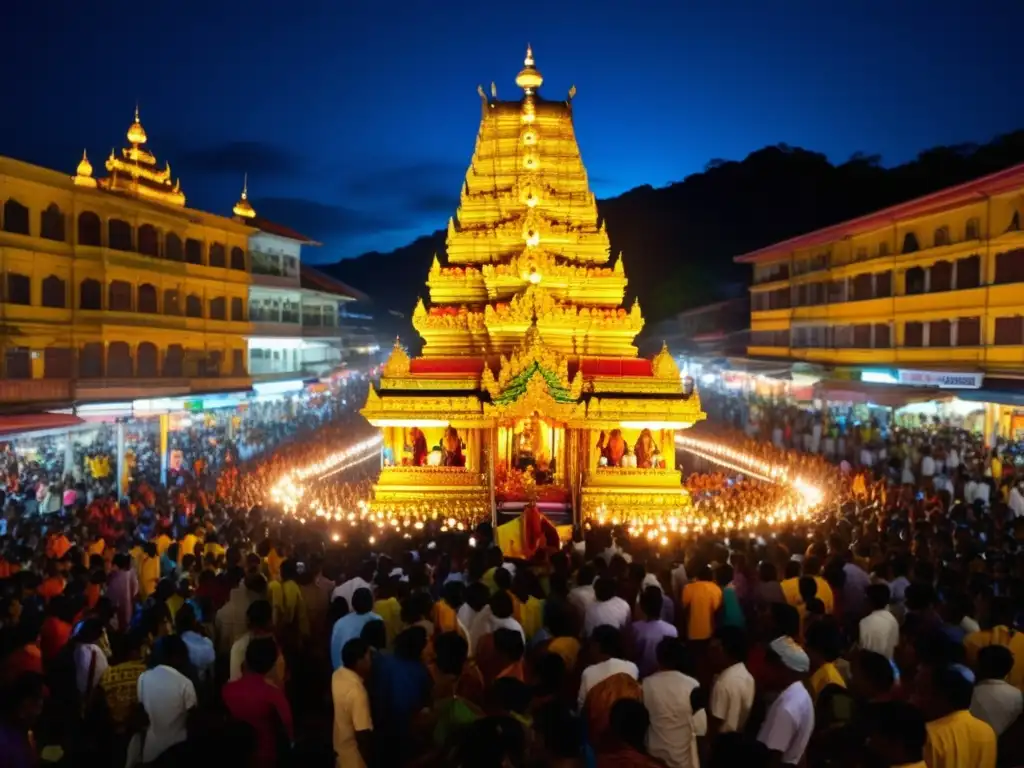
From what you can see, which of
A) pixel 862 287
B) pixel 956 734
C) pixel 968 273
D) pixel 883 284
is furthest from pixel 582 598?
pixel 862 287

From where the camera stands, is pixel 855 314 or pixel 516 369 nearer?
pixel 516 369

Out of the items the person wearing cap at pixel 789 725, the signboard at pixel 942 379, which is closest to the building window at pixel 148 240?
the signboard at pixel 942 379

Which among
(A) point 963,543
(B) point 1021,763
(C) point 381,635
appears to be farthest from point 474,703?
(A) point 963,543

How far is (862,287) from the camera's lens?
35094mm

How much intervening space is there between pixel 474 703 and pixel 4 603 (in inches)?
208

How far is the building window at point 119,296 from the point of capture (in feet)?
91.6

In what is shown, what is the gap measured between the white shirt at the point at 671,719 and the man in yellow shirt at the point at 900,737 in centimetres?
138

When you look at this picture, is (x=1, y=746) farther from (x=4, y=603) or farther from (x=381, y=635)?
(x=4, y=603)

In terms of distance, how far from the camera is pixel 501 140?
76.9ft

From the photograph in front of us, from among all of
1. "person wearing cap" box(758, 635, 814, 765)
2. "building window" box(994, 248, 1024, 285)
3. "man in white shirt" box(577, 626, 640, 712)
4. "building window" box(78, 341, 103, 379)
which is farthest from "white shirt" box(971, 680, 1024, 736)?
"building window" box(78, 341, 103, 379)

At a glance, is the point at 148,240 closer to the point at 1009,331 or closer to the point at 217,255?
the point at 217,255

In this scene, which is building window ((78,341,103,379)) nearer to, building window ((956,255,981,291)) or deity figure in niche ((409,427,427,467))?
deity figure in niche ((409,427,427,467))

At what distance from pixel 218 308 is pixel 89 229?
282 inches

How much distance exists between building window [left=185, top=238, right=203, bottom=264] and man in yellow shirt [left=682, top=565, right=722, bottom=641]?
91.1 ft
